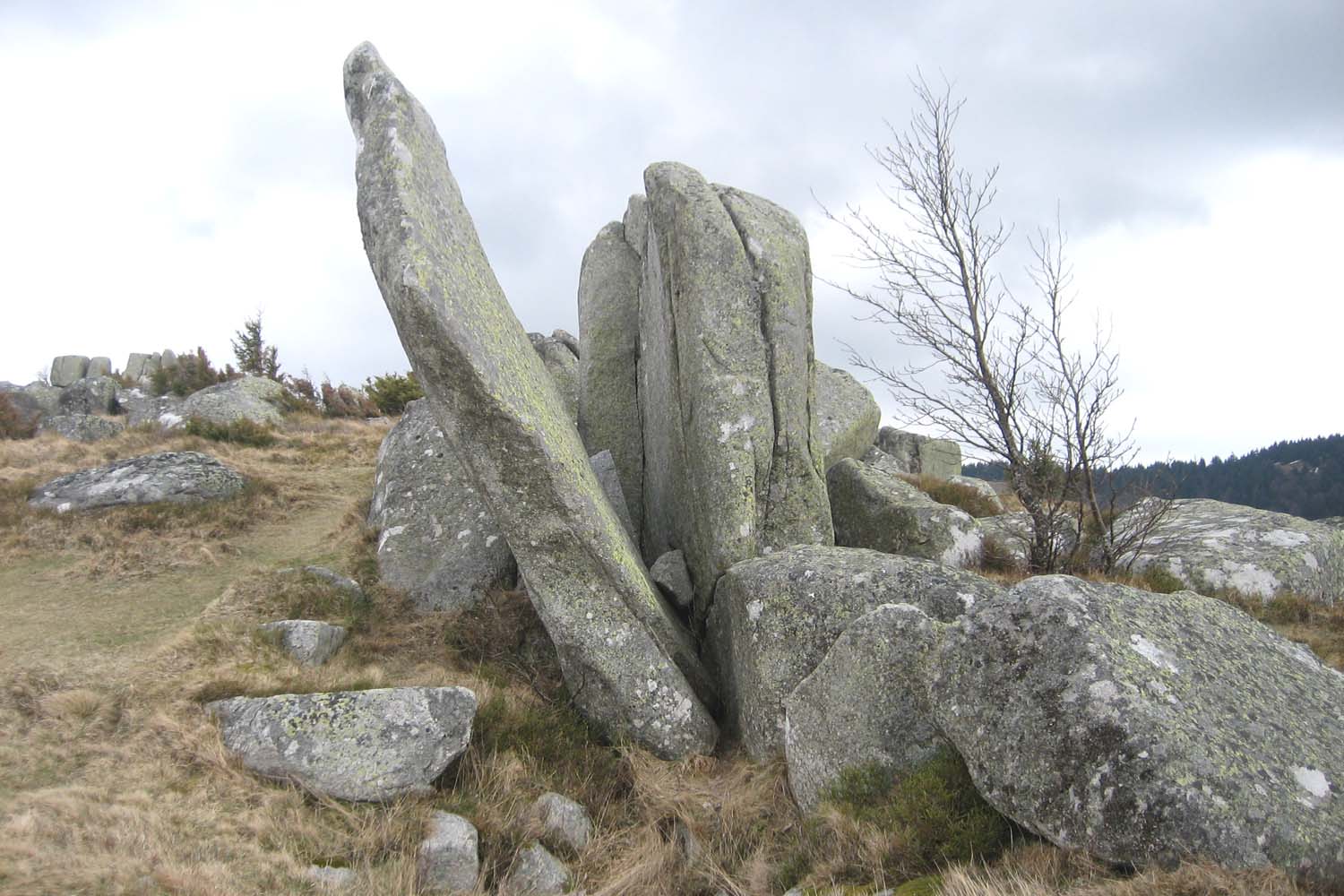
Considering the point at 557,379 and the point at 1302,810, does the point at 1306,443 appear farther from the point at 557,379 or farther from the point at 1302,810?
the point at 1302,810

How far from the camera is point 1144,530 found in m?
12.2

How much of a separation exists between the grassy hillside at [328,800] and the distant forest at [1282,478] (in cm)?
3312

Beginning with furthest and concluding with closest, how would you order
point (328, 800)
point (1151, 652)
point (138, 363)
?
point (138, 363) → point (328, 800) → point (1151, 652)

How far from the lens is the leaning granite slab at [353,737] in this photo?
23.7ft

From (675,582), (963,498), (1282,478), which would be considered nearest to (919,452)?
(963,498)

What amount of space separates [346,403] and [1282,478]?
5692cm

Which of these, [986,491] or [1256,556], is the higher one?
[986,491]

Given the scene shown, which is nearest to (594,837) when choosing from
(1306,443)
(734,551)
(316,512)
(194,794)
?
(194,794)

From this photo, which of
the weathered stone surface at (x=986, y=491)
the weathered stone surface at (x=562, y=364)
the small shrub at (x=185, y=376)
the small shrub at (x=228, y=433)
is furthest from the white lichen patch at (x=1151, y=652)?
the small shrub at (x=185, y=376)

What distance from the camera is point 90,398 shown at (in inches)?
1259

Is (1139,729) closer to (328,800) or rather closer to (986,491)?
(328,800)

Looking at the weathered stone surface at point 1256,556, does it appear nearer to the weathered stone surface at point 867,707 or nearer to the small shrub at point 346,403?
the weathered stone surface at point 867,707

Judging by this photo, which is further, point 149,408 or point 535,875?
point 149,408

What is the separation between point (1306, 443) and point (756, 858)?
2831 inches
